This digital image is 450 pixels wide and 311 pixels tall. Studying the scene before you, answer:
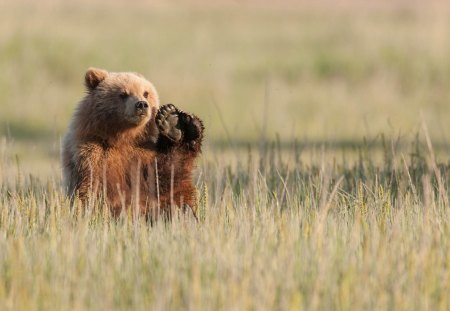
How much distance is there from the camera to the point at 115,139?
5863 millimetres

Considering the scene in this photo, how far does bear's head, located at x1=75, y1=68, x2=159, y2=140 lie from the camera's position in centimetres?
581

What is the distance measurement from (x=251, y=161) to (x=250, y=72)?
11.9 metres

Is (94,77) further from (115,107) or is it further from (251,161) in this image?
(251,161)

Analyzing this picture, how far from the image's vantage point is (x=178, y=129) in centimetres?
582

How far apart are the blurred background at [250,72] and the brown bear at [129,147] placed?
266 inches

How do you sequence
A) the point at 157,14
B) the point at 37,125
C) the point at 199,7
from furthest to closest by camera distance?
the point at 199,7
the point at 157,14
the point at 37,125

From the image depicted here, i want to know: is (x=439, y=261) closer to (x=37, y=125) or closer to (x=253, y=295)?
(x=253, y=295)

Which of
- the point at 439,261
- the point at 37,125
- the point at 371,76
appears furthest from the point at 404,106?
the point at 439,261

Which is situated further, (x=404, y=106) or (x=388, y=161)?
(x=404, y=106)

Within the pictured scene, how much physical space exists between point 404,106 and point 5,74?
6334mm

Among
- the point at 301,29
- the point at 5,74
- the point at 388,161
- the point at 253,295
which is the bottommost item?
the point at 253,295

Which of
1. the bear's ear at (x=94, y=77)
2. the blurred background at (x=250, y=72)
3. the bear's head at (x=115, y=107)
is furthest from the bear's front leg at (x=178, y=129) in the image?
the blurred background at (x=250, y=72)

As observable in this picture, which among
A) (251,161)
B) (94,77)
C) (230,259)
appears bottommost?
(230,259)

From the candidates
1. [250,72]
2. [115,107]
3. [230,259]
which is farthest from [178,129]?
[250,72]
